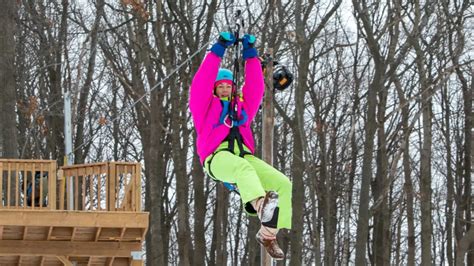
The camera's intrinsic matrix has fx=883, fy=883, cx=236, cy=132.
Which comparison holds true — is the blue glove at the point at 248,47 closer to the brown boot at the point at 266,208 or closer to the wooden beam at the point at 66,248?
the brown boot at the point at 266,208

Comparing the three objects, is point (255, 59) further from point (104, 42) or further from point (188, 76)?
point (104, 42)

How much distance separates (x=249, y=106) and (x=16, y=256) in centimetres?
568

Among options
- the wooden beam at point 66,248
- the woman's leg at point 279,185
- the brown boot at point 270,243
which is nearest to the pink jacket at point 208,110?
the woman's leg at point 279,185

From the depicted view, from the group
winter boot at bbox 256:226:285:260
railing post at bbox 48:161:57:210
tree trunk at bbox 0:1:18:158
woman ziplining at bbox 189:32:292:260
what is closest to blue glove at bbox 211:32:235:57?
woman ziplining at bbox 189:32:292:260

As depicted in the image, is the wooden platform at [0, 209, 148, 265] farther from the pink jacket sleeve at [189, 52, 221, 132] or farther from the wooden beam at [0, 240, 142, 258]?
the pink jacket sleeve at [189, 52, 221, 132]

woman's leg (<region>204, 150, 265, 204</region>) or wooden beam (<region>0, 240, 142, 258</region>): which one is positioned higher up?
woman's leg (<region>204, 150, 265, 204</region>)

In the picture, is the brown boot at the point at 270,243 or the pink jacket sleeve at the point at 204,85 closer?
the brown boot at the point at 270,243

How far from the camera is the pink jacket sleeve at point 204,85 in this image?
22.3ft

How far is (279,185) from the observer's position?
6.52 meters

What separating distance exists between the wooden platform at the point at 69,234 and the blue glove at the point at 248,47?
4.26m

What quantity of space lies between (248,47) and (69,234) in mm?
4911

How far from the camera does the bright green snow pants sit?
621 cm

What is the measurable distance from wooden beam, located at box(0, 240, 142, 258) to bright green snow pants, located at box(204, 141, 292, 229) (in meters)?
4.88

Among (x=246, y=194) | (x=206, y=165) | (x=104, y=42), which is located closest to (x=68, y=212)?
(x=206, y=165)
